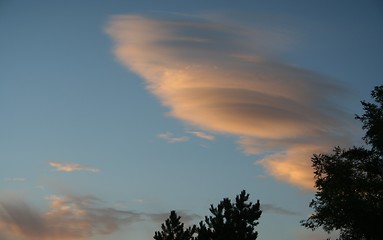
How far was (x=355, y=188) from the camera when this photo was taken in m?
25.5

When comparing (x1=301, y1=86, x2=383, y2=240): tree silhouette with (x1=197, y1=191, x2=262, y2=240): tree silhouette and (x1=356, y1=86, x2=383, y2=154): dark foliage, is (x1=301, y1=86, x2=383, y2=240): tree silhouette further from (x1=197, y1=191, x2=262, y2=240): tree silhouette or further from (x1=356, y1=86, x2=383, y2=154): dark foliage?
(x1=197, y1=191, x2=262, y2=240): tree silhouette

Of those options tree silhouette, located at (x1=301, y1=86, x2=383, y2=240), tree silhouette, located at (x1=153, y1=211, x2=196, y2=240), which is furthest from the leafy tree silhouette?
tree silhouette, located at (x1=301, y1=86, x2=383, y2=240)

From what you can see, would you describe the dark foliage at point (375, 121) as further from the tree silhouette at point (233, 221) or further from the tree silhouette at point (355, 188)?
the tree silhouette at point (233, 221)

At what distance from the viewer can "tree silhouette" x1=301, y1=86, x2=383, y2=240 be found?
24.2m

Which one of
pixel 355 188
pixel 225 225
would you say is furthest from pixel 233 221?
pixel 355 188

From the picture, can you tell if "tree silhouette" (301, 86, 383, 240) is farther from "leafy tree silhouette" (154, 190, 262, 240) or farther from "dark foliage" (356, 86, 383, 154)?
"leafy tree silhouette" (154, 190, 262, 240)

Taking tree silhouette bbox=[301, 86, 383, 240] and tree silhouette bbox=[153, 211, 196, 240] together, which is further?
tree silhouette bbox=[153, 211, 196, 240]

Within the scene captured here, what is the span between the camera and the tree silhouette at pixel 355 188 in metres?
24.2

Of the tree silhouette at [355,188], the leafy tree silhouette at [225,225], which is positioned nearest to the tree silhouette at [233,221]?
the leafy tree silhouette at [225,225]

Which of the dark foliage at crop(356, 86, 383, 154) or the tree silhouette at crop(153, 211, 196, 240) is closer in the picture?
the dark foliage at crop(356, 86, 383, 154)

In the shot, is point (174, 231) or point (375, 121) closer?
point (375, 121)

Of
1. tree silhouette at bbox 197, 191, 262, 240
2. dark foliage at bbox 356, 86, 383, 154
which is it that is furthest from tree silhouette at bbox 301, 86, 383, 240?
tree silhouette at bbox 197, 191, 262, 240

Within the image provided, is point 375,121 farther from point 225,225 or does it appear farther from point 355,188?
point 225,225

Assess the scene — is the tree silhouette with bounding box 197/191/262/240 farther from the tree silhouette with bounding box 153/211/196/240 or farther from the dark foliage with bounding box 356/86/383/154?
the dark foliage with bounding box 356/86/383/154
